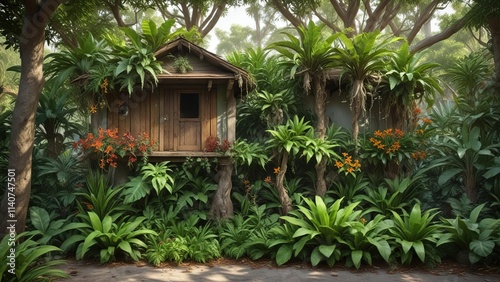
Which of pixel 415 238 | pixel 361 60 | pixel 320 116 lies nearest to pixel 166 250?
pixel 415 238

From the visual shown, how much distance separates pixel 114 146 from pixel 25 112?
173 cm

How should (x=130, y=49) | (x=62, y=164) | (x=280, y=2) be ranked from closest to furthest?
(x=130, y=49) < (x=62, y=164) < (x=280, y=2)

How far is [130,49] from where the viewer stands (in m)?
7.63

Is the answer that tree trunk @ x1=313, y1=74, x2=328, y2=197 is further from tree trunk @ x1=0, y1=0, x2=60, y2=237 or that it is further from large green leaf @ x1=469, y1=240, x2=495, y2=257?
tree trunk @ x1=0, y1=0, x2=60, y2=237

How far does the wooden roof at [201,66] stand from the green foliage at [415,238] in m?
4.07

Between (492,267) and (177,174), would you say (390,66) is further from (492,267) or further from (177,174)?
(177,174)

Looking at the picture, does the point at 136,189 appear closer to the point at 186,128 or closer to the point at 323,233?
the point at 186,128

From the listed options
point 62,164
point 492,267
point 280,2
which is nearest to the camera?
point 492,267

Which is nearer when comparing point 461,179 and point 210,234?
point 210,234

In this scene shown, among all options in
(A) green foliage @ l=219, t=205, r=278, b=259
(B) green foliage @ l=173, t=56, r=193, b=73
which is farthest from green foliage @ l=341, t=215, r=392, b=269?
(B) green foliage @ l=173, t=56, r=193, b=73

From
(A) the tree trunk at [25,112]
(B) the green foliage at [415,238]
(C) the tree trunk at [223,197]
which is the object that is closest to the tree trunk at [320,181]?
(B) the green foliage at [415,238]

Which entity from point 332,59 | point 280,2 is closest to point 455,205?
point 332,59

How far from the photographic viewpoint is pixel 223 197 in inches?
316

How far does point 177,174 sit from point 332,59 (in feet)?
13.6
